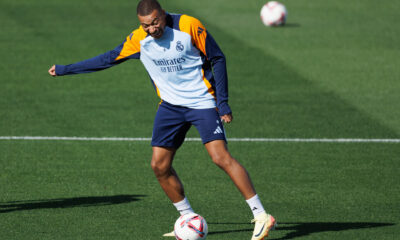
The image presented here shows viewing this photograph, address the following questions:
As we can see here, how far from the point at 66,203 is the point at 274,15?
1255cm

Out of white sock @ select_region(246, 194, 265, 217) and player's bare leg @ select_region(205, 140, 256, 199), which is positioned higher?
player's bare leg @ select_region(205, 140, 256, 199)

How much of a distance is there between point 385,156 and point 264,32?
31.3 ft

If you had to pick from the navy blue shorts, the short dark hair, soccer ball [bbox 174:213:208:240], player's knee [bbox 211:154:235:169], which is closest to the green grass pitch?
soccer ball [bbox 174:213:208:240]

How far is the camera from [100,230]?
7.81 m

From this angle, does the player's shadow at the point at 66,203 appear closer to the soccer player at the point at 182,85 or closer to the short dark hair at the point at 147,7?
the soccer player at the point at 182,85

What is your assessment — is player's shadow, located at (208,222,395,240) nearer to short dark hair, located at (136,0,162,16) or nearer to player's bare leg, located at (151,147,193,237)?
player's bare leg, located at (151,147,193,237)

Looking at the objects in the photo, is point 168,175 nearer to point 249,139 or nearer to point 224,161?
point 224,161

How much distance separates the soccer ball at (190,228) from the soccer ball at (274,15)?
13.5m

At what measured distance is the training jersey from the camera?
7.36m

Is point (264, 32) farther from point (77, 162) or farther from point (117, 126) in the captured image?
point (77, 162)

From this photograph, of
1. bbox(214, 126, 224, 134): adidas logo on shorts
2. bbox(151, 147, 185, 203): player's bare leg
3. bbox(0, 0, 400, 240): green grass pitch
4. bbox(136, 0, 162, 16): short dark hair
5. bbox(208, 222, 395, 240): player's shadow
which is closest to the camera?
bbox(136, 0, 162, 16): short dark hair

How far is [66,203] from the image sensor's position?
344 inches

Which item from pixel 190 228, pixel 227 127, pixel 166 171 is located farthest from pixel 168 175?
pixel 227 127

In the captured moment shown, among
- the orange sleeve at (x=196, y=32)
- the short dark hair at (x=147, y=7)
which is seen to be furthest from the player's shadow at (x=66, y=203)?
the short dark hair at (x=147, y=7)
